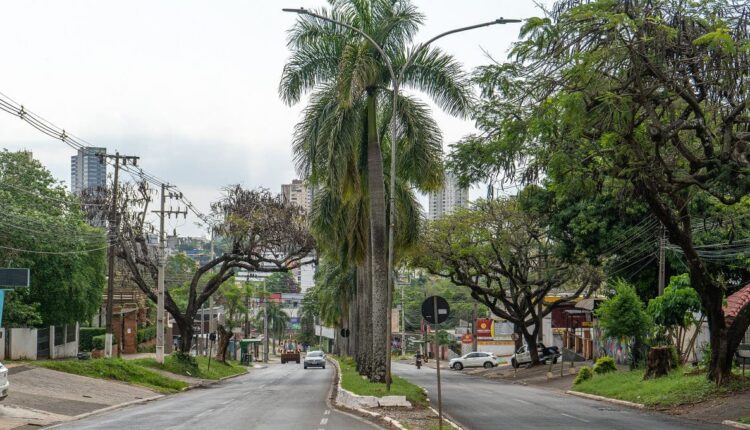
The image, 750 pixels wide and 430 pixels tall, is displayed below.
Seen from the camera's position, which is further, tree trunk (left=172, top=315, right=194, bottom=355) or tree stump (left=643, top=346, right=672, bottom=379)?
tree trunk (left=172, top=315, right=194, bottom=355)

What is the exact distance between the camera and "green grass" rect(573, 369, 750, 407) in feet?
84.5

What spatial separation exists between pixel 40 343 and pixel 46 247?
5194mm

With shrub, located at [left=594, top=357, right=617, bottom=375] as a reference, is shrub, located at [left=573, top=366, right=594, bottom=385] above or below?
below

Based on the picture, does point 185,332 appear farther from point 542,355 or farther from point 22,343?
point 542,355

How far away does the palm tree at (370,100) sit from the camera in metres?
27.9

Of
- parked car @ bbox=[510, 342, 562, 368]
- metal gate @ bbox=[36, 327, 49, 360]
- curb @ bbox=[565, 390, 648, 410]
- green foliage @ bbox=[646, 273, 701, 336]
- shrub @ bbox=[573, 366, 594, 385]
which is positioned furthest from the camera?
parked car @ bbox=[510, 342, 562, 368]

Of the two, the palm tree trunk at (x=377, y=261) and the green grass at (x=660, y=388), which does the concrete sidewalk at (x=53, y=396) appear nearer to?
the palm tree trunk at (x=377, y=261)

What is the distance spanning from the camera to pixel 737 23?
1727 cm

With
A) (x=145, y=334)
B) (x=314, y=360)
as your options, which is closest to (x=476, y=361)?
(x=314, y=360)

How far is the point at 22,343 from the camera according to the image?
4122cm

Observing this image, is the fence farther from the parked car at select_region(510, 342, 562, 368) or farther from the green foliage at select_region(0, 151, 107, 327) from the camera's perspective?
the parked car at select_region(510, 342, 562, 368)

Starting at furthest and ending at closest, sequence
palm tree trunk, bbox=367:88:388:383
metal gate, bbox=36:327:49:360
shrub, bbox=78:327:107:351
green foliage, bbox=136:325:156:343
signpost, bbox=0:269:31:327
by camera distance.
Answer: green foliage, bbox=136:325:156:343 → shrub, bbox=78:327:107:351 → metal gate, bbox=36:327:49:360 → palm tree trunk, bbox=367:88:388:383 → signpost, bbox=0:269:31:327

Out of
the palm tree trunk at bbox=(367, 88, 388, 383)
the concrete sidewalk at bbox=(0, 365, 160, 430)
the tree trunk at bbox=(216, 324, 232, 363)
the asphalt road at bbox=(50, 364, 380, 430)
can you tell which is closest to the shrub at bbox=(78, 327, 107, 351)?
the tree trunk at bbox=(216, 324, 232, 363)

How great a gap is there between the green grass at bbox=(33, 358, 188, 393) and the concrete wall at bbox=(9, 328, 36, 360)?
391cm
